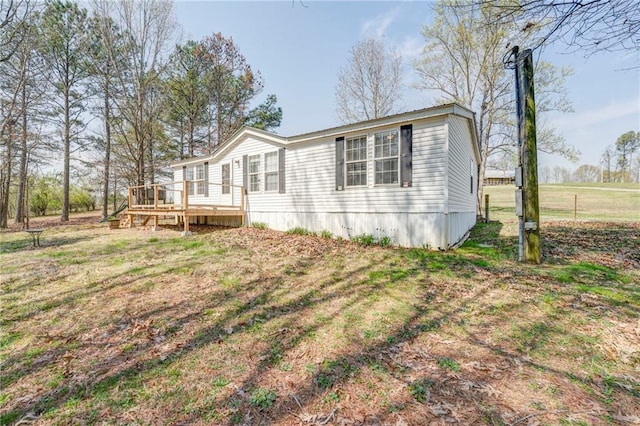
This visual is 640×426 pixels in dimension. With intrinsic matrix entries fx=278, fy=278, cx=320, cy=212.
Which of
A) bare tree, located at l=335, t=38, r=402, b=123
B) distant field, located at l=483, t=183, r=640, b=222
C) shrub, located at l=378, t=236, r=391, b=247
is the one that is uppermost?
bare tree, located at l=335, t=38, r=402, b=123

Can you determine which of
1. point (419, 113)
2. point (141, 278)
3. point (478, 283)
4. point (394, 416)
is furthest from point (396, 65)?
point (394, 416)

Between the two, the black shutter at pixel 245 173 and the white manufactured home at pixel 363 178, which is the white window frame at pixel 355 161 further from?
the black shutter at pixel 245 173

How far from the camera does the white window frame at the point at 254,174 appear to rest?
11.5 m

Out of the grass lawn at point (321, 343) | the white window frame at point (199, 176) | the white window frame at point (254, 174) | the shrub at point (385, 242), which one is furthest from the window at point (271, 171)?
the grass lawn at point (321, 343)

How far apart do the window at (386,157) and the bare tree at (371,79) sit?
489 inches

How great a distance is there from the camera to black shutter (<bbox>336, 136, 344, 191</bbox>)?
29.3 ft

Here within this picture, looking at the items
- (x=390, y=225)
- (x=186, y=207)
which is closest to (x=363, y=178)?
(x=390, y=225)

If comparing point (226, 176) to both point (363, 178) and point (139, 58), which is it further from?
point (139, 58)

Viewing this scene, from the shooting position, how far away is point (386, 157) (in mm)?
8078

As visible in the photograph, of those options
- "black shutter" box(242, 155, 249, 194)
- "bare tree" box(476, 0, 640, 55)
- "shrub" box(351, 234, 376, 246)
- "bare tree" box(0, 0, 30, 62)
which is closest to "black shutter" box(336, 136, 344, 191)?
"shrub" box(351, 234, 376, 246)

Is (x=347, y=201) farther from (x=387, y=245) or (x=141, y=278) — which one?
(x=141, y=278)

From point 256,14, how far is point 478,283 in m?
8.00

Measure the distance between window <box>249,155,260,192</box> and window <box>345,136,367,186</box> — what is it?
171 inches

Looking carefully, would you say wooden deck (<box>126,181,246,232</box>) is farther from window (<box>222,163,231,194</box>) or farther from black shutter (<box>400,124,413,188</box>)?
black shutter (<box>400,124,413,188</box>)
